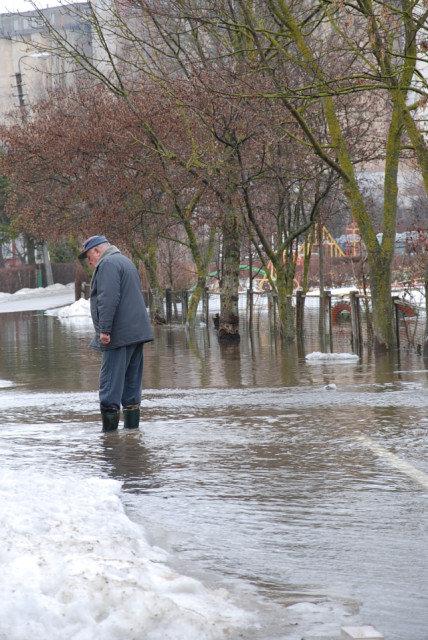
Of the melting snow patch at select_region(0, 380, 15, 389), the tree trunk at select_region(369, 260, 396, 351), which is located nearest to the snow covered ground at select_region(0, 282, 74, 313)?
the tree trunk at select_region(369, 260, 396, 351)

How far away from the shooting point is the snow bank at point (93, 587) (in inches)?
189

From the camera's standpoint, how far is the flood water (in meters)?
5.42

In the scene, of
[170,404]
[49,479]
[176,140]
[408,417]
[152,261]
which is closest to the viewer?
[49,479]

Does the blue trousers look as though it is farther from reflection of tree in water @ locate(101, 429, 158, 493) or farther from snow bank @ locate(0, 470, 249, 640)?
snow bank @ locate(0, 470, 249, 640)

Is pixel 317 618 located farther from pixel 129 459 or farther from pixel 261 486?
pixel 129 459

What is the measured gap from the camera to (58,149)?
36656 mm

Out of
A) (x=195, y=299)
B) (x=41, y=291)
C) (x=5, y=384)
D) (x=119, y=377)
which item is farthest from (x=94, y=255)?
(x=41, y=291)

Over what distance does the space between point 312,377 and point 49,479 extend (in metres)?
9.34

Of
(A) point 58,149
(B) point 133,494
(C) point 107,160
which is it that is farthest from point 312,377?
(A) point 58,149

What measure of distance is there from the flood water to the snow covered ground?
135ft

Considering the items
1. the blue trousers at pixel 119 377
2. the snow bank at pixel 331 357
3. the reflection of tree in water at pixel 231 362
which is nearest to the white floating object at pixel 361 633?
the blue trousers at pixel 119 377

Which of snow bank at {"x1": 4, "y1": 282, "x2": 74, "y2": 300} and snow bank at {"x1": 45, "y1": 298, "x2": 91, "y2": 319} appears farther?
snow bank at {"x1": 4, "y1": 282, "x2": 74, "y2": 300}

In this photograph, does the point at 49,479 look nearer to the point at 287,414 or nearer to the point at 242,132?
the point at 287,414

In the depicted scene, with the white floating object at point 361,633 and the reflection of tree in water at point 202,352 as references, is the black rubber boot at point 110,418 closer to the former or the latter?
the reflection of tree in water at point 202,352
